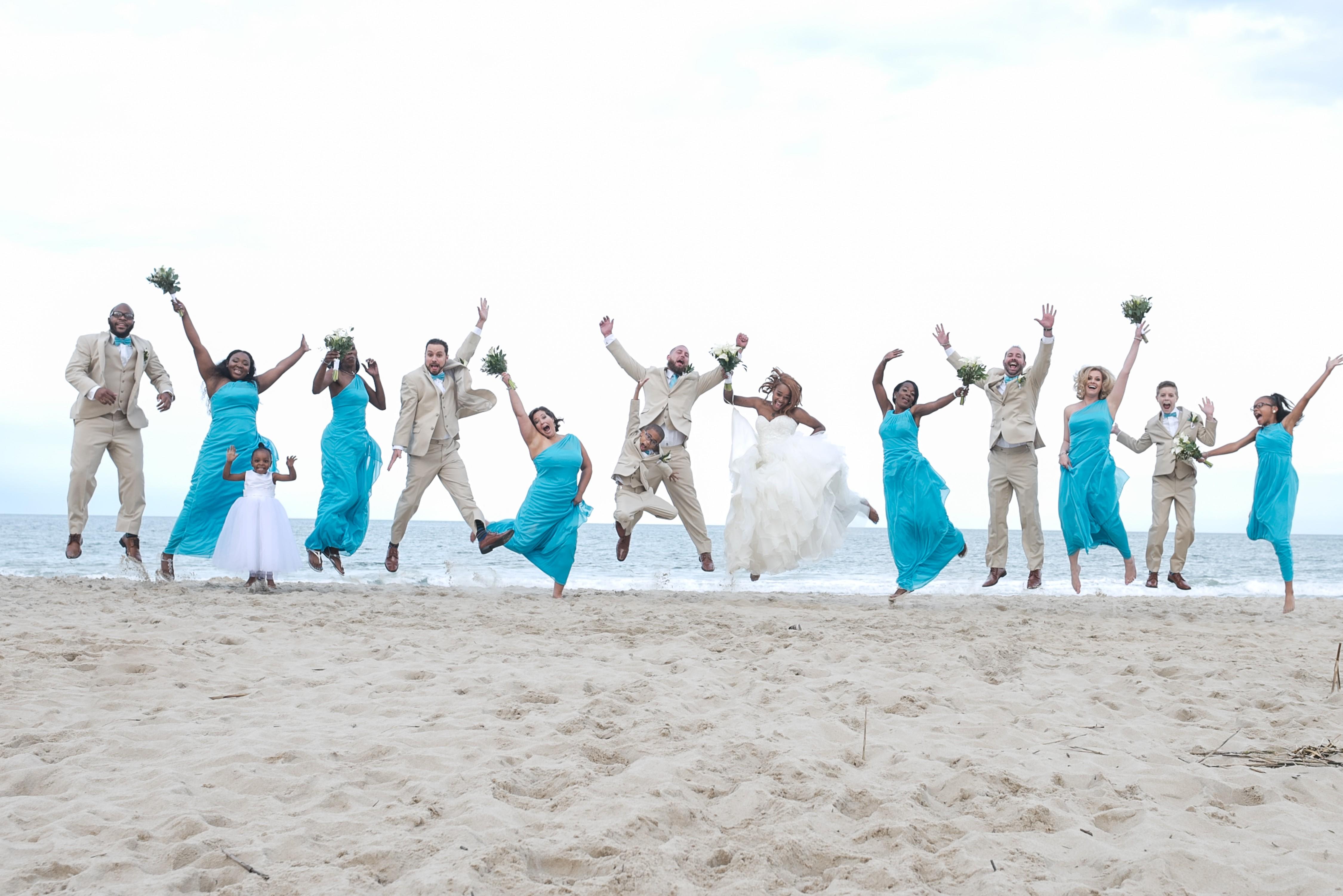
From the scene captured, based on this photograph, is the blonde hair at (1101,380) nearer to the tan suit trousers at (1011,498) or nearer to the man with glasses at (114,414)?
the tan suit trousers at (1011,498)

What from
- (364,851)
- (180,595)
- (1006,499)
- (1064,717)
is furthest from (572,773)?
(1006,499)

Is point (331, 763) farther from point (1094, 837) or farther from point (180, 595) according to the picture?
point (180, 595)

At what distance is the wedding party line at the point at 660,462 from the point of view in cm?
878

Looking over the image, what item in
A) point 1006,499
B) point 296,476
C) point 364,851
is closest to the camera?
point 364,851

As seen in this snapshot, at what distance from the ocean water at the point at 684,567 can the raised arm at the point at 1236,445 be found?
3.11m

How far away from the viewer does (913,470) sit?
29.8 feet

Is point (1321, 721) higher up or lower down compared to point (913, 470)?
lower down

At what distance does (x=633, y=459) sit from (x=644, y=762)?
248 inches

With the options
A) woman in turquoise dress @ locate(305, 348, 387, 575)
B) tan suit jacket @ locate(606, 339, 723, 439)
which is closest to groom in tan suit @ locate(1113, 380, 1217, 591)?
tan suit jacket @ locate(606, 339, 723, 439)

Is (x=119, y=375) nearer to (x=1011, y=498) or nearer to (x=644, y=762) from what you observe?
(x=644, y=762)

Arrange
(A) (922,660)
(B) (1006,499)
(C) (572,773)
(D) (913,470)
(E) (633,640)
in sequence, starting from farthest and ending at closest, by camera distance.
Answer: (B) (1006,499) < (D) (913,470) < (E) (633,640) < (A) (922,660) < (C) (572,773)

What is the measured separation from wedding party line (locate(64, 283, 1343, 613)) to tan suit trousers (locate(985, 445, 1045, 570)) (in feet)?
0.08

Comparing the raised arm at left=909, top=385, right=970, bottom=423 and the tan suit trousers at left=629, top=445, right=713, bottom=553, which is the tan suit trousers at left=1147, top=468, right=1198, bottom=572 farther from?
the tan suit trousers at left=629, top=445, right=713, bottom=553

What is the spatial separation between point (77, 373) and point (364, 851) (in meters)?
A: 7.96
